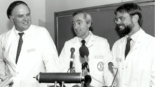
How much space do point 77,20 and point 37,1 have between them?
1.40m

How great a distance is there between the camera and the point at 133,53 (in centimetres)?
204

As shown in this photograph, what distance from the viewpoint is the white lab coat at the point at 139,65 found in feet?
6.39

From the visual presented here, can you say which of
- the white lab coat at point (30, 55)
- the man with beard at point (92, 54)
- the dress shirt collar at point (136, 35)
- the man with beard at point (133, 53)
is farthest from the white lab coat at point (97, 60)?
the dress shirt collar at point (136, 35)

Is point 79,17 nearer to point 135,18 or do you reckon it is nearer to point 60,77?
point 135,18

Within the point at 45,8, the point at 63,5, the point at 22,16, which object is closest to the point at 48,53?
the point at 22,16

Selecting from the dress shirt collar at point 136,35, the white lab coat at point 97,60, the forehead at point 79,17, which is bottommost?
the white lab coat at point 97,60

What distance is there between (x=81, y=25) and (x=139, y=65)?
0.88 metres

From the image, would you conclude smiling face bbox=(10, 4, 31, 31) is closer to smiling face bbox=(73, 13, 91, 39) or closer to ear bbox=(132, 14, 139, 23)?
smiling face bbox=(73, 13, 91, 39)

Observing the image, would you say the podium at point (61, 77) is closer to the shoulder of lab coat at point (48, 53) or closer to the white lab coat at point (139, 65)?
the shoulder of lab coat at point (48, 53)

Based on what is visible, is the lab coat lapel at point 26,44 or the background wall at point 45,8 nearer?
the lab coat lapel at point 26,44

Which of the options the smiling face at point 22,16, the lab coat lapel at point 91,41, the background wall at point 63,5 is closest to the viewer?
the smiling face at point 22,16

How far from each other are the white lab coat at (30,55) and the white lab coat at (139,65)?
0.71m

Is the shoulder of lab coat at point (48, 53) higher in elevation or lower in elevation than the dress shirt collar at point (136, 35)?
lower

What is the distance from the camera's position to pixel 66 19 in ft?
10.3
